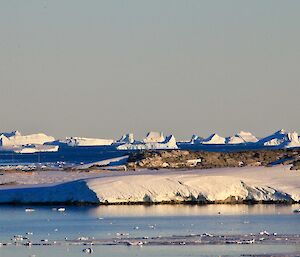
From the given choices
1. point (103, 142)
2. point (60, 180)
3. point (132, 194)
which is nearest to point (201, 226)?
point (132, 194)

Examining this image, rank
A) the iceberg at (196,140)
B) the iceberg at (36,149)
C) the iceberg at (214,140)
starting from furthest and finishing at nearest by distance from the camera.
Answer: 1. the iceberg at (196,140)
2. the iceberg at (214,140)
3. the iceberg at (36,149)

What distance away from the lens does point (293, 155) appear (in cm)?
5559

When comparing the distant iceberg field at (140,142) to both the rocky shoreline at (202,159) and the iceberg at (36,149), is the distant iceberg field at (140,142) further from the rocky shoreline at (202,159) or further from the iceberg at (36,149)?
the rocky shoreline at (202,159)

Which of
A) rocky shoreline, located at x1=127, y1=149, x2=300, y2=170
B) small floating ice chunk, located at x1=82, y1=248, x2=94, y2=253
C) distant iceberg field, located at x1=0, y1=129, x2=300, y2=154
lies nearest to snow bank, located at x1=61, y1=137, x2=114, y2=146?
distant iceberg field, located at x1=0, y1=129, x2=300, y2=154

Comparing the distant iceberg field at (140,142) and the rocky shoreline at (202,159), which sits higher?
the distant iceberg field at (140,142)

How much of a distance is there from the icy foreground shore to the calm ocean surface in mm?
1233

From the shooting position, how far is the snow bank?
182 m

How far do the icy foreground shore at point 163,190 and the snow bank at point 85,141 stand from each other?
135 metres

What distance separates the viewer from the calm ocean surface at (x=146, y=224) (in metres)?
29.0

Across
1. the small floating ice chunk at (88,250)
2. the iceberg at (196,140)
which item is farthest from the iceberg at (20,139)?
the small floating ice chunk at (88,250)

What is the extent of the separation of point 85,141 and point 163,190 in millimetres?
139612

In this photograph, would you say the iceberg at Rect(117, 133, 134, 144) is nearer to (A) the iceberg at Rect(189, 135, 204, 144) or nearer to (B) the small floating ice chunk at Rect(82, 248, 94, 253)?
(A) the iceberg at Rect(189, 135, 204, 144)

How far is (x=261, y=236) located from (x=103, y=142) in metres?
157

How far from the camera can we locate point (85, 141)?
184125mm
